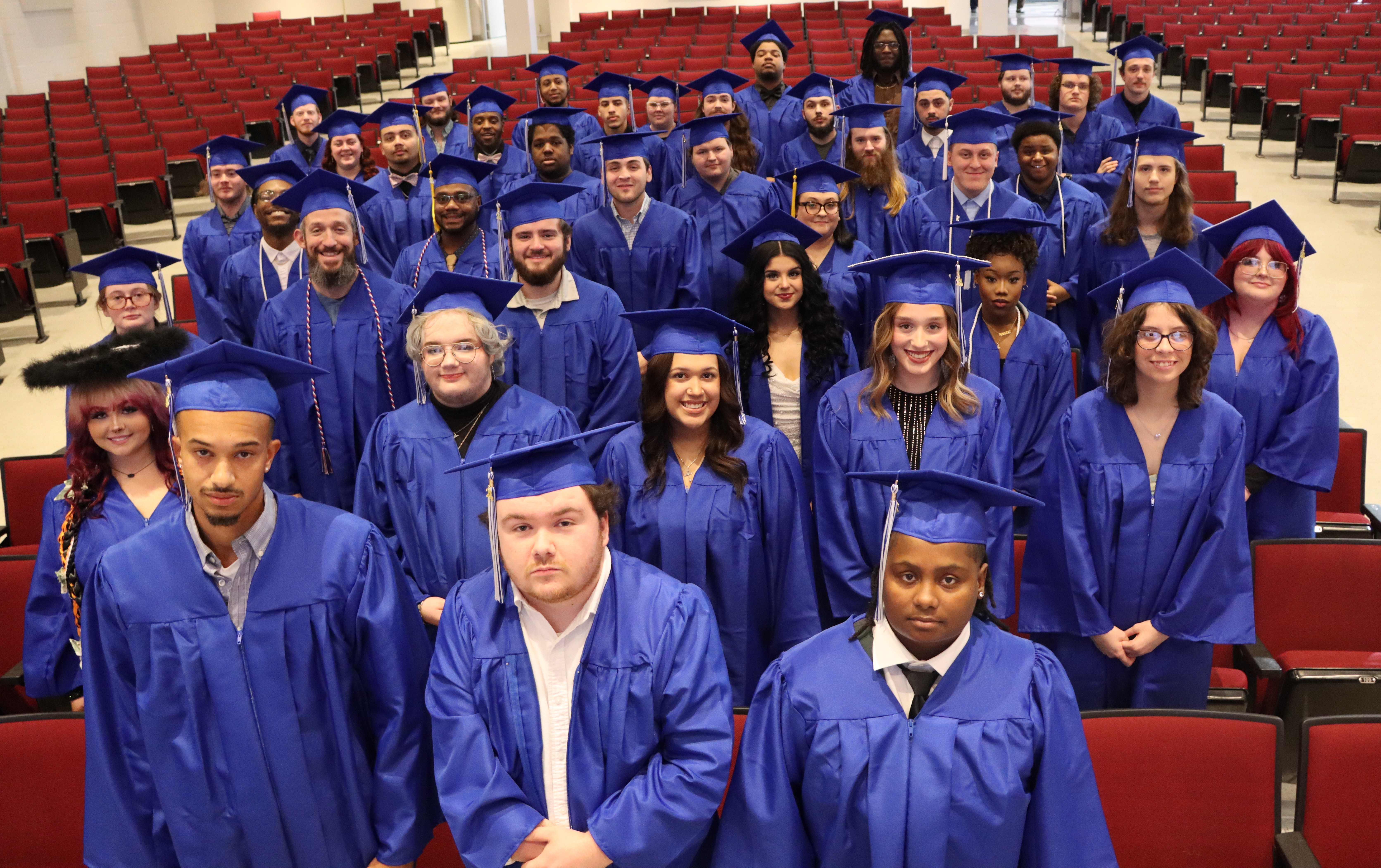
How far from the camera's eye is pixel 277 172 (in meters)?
5.18

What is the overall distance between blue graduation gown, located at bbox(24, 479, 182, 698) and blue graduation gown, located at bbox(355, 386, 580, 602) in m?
Answer: 0.54

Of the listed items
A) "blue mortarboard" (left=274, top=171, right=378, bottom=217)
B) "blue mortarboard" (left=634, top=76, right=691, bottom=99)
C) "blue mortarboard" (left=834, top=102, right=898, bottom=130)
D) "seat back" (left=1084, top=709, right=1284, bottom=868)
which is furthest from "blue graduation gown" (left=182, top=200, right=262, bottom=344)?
"seat back" (left=1084, top=709, right=1284, bottom=868)

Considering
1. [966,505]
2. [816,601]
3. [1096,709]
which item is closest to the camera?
[966,505]

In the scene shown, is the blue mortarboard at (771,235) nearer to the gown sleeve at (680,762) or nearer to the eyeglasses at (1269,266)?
the eyeglasses at (1269,266)

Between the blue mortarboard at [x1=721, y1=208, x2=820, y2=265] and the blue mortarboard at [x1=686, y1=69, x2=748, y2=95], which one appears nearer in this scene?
the blue mortarboard at [x1=721, y1=208, x2=820, y2=265]

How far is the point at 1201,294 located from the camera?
3.14 meters

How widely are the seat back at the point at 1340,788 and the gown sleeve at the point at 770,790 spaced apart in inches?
32.1

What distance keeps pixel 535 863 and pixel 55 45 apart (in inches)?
663

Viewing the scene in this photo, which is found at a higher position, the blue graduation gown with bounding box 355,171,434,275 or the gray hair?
the blue graduation gown with bounding box 355,171,434,275

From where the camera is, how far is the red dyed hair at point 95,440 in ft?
9.18

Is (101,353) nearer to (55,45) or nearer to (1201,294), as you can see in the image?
(1201,294)

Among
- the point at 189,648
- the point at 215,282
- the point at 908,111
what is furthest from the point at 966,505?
the point at 908,111

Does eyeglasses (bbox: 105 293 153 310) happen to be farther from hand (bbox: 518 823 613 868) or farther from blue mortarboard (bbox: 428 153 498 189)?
hand (bbox: 518 823 613 868)

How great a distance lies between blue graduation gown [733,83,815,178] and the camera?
7.08 meters
